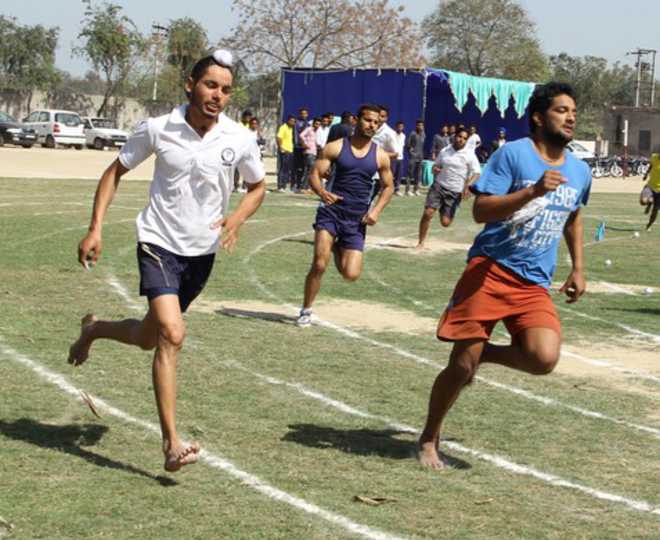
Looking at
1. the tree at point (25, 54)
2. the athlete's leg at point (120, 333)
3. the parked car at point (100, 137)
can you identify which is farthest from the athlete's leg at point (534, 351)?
the tree at point (25, 54)

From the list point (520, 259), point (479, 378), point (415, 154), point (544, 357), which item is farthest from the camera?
point (415, 154)

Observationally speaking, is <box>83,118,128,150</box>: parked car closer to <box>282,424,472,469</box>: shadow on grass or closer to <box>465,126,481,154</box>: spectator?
<box>465,126,481,154</box>: spectator

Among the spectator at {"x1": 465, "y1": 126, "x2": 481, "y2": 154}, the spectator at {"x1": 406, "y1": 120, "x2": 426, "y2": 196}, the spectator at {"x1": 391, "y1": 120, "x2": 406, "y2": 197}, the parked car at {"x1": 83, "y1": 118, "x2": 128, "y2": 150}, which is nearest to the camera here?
the spectator at {"x1": 465, "y1": 126, "x2": 481, "y2": 154}

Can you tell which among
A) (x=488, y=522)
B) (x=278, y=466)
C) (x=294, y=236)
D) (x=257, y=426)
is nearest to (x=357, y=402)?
(x=257, y=426)

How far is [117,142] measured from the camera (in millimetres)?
57969

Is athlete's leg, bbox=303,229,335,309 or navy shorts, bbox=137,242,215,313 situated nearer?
navy shorts, bbox=137,242,215,313

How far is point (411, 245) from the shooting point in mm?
18656

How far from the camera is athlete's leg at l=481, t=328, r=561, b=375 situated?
597 centimetres

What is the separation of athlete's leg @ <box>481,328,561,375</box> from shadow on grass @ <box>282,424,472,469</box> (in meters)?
0.61

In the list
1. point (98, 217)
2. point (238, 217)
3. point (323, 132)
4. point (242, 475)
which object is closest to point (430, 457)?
point (242, 475)

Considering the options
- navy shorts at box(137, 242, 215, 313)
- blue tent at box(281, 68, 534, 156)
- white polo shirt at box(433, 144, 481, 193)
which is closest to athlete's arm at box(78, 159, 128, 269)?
navy shorts at box(137, 242, 215, 313)

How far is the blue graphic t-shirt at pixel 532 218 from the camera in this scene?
5922 mm

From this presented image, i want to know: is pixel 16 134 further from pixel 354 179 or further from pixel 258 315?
pixel 354 179

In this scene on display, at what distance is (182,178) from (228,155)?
0.85ft
